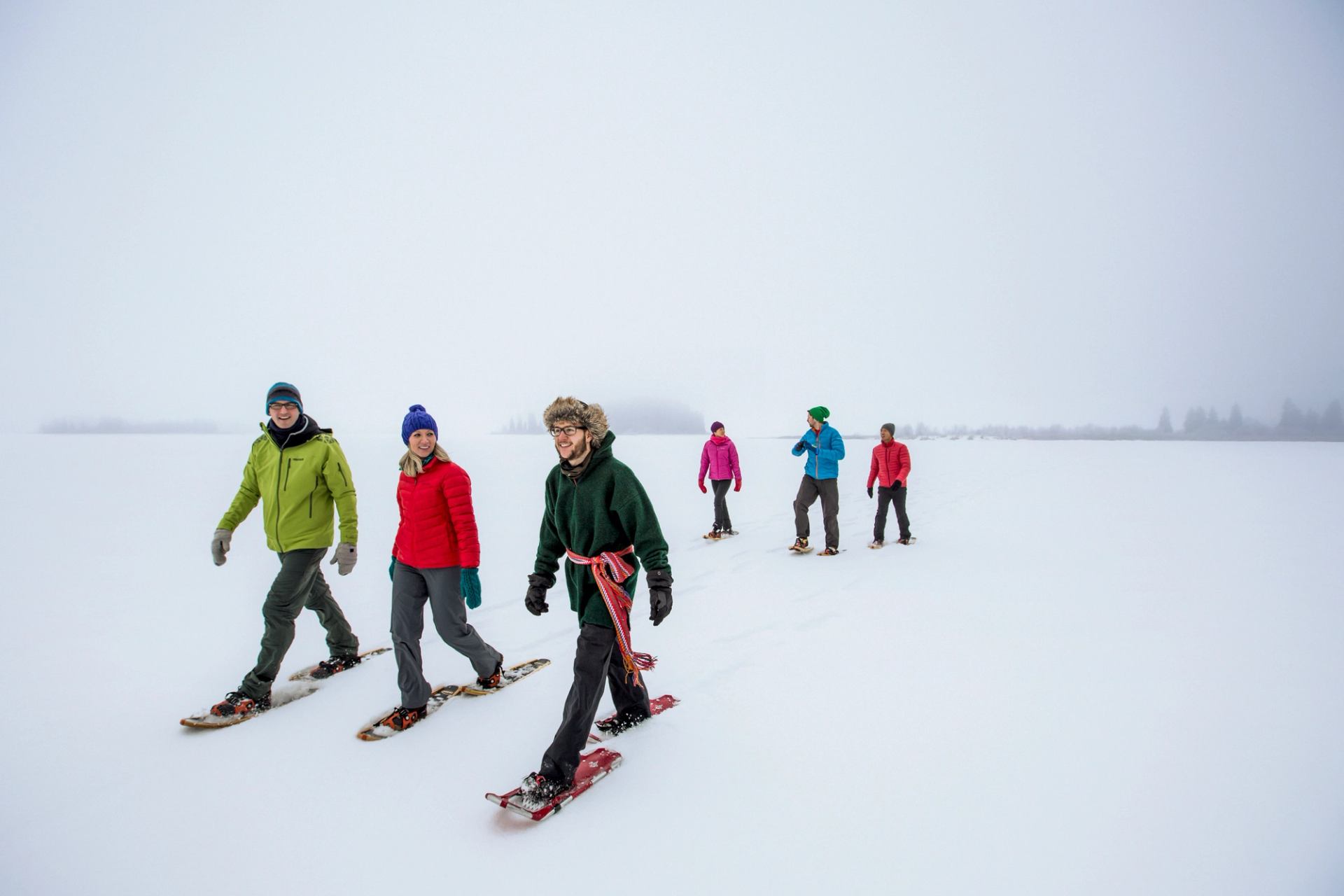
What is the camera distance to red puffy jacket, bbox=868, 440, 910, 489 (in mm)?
9734

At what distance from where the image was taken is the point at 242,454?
107 ft

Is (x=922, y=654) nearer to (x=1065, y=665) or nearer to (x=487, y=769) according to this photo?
(x=1065, y=665)

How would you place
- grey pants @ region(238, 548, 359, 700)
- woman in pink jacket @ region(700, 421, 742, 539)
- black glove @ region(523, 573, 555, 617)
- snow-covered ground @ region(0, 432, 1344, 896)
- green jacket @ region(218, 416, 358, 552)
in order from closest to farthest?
snow-covered ground @ region(0, 432, 1344, 896), black glove @ region(523, 573, 555, 617), grey pants @ region(238, 548, 359, 700), green jacket @ region(218, 416, 358, 552), woman in pink jacket @ region(700, 421, 742, 539)

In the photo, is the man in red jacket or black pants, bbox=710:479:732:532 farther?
black pants, bbox=710:479:732:532

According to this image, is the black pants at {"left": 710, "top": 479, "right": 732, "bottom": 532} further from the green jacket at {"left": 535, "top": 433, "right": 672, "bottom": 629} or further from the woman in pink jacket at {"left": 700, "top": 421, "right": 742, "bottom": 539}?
the green jacket at {"left": 535, "top": 433, "right": 672, "bottom": 629}

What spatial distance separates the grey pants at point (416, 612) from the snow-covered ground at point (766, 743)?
0.31m

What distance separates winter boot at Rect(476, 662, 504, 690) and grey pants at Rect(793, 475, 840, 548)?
221 inches

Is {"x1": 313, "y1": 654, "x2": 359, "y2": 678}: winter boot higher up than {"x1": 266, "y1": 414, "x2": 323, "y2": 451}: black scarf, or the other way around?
{"x1": 266, "y1": 414, "x2": 323, "y2": 451}: black scarf

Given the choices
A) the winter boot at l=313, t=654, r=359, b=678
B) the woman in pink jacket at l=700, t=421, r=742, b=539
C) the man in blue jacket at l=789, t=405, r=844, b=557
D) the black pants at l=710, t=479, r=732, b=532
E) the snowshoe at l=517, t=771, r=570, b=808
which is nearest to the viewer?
the snowshoe at l=517, t=771, r=570, b=808

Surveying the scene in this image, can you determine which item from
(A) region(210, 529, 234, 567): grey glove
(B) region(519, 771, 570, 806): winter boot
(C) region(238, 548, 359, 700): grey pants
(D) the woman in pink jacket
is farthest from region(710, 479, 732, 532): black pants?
(B) region(519, 771, 570, 806): winter boot

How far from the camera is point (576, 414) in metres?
3.34

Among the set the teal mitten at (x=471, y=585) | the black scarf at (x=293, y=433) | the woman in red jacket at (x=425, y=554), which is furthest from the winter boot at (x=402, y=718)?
the black scarf at (x=293, y=433)

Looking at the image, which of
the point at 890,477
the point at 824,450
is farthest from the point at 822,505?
the point at 890,477

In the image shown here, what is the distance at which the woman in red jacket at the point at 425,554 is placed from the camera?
13.0 ft
